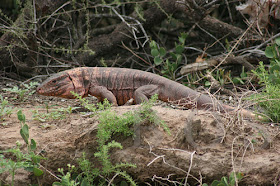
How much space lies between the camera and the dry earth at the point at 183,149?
3.51 m

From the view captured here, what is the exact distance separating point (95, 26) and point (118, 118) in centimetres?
498

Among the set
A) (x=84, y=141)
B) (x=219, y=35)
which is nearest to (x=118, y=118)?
(x=84, y=141)

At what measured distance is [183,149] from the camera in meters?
3.65

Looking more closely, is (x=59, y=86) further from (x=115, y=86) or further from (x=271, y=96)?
(x=271, y=96)

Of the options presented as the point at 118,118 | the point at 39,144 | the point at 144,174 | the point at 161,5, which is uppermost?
the point at 161,5

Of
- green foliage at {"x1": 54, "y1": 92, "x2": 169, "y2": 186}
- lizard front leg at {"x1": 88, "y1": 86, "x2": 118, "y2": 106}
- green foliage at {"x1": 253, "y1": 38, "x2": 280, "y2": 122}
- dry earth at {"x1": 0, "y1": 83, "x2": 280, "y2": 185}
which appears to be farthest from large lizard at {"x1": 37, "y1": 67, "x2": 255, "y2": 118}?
green foliage at {"x1": 54, "y1": 92, "x2": 169, "y2": 186}

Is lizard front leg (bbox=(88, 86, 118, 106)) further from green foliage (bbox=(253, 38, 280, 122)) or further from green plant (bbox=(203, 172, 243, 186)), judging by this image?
green plant (bbox=(203, 172, 243, 186))

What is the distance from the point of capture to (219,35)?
26.5 feet

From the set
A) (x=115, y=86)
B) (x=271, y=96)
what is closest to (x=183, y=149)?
(x=271, y=96)

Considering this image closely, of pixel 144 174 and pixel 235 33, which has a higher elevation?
pixel 235 33

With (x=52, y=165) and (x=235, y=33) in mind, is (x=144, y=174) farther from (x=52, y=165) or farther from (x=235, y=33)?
(x=235, y=33)

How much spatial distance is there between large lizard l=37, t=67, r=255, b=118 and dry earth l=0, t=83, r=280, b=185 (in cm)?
163

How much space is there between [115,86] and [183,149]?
2533 millimetres

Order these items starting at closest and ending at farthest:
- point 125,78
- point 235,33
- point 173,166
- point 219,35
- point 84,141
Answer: point 173,166 → point 84,141 → point 125,78 → point 235,33 → point 219,35
